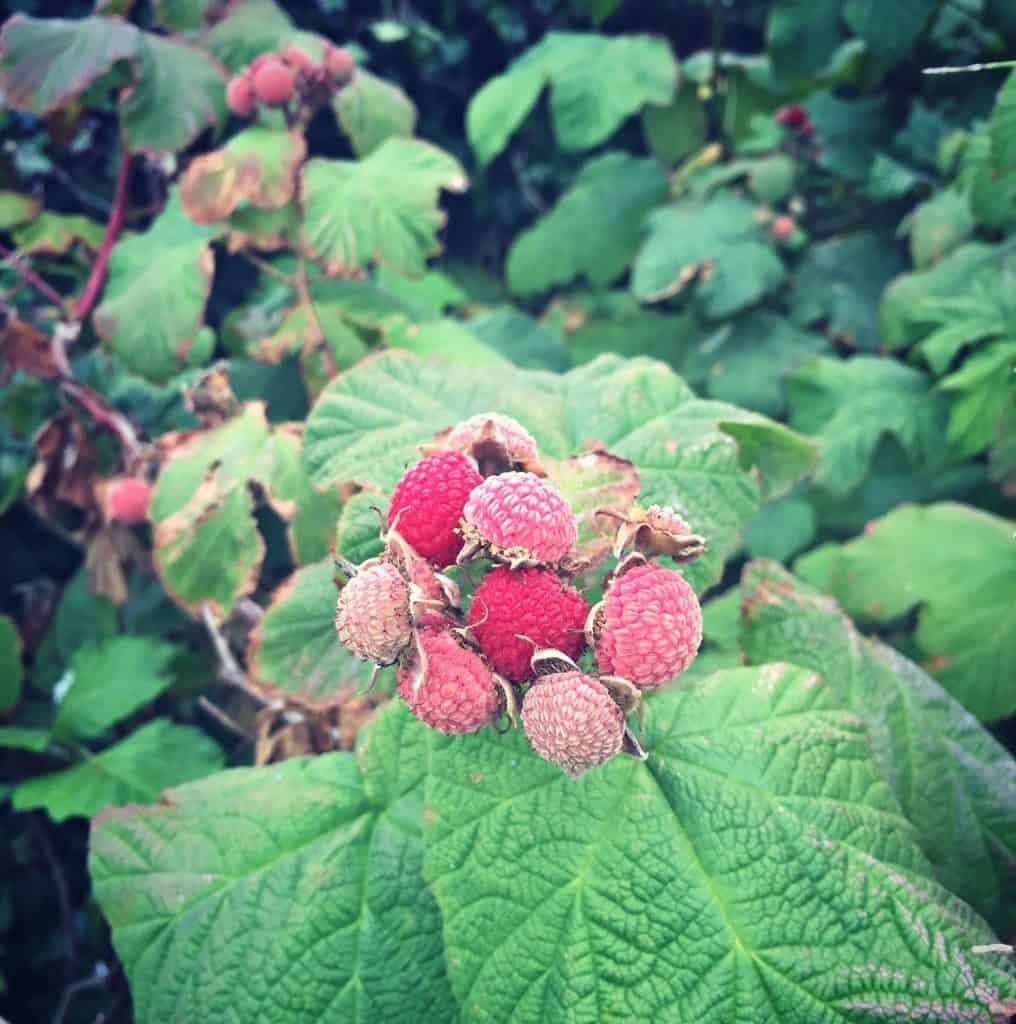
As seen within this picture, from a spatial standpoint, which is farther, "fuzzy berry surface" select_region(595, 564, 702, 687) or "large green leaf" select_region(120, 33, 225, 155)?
"large green leaf" select_region(120, 33, 225, 155)

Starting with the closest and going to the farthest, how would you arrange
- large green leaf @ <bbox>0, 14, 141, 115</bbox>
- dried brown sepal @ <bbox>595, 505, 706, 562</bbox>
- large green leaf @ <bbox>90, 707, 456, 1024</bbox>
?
dried brown sepal @ <bbox>595, 505, 706, 562</bbox>, large green leaf @ <bbox>90, 707, 456, 1024</bbox>, large green leaf @ <bbox>0, 14, 141, 115</bbox>

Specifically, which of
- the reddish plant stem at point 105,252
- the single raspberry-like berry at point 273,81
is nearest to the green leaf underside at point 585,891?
the single raspberry-like berry at point 273,81

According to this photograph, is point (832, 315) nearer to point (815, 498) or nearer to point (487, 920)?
point (815, 498)

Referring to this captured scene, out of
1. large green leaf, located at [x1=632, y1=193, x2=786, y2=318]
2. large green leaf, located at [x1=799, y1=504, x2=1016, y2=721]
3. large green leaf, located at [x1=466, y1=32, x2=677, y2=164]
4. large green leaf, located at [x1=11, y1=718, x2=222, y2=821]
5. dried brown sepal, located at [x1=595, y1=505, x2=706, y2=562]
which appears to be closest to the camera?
dried brown sepal, located at [x1=595, y1=505, x2=706, y2=562]

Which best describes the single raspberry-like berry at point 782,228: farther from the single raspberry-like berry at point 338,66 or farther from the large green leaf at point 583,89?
the single raspberry-like berry at point 338,66

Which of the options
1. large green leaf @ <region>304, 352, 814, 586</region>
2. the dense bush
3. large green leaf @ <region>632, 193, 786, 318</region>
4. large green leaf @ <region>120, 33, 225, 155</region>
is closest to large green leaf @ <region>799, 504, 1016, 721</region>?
the dense bush

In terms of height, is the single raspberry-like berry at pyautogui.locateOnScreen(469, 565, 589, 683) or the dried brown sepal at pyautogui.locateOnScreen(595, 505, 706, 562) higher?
the dried brown sepal at pyautogui.locateOnScreen(595, 505, 706, 562)

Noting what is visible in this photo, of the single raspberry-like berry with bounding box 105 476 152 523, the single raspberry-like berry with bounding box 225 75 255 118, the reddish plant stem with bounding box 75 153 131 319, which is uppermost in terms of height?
the single raspberry-like berry with bounding box 225 75 255 118

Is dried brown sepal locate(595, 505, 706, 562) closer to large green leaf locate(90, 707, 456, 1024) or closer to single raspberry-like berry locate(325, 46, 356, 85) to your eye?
large green leaf locate(90, 707, 456, 1024)

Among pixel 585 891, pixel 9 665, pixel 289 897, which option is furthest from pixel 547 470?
pixel 9 665
